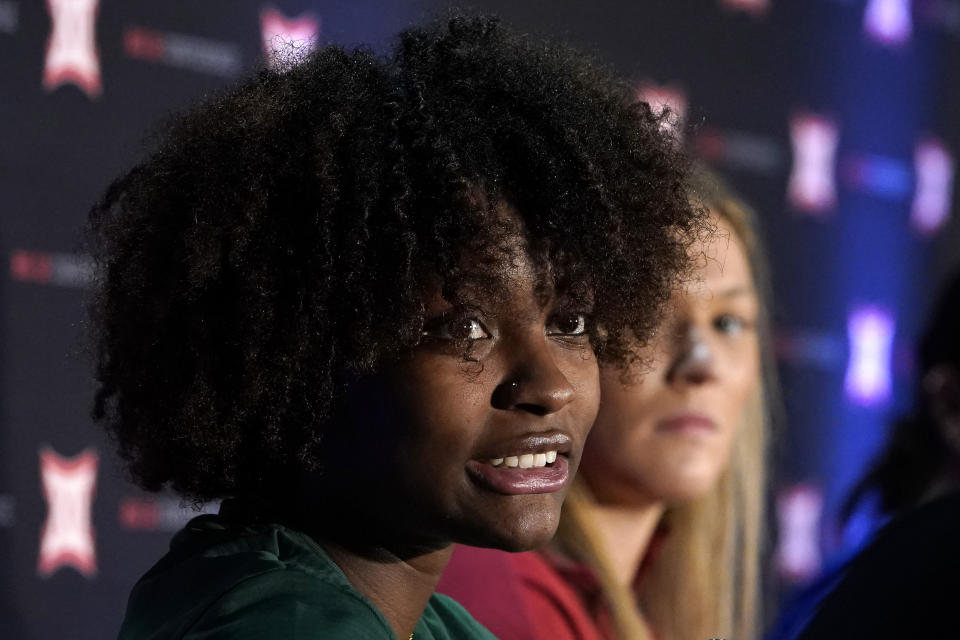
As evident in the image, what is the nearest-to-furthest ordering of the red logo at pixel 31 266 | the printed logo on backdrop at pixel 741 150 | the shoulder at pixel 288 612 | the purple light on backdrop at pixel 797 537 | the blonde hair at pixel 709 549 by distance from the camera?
the shoulder at pixel 288 612, the blonde hair at pixel 709 549, the red logo at pixel 31 266, the printed logo on backdrop at pixel 741 150, the purple light on backdrop at pixel 797 537

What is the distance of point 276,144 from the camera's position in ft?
3.67

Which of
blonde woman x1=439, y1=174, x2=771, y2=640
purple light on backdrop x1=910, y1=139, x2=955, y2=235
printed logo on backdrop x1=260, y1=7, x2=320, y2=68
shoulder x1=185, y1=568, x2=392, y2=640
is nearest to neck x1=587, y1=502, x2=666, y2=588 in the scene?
blonde woman x1=439, y1=174, x2=771, y2=640

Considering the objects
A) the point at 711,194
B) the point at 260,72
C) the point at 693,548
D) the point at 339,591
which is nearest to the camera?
the point at 339,591

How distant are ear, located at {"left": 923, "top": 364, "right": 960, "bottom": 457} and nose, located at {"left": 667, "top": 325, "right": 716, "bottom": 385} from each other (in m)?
0.61

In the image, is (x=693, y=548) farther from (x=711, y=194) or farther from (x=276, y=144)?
(x=276, y=144)

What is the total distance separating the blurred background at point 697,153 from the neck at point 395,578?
45cm

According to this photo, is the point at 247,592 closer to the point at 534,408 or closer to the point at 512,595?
the point at 534,408

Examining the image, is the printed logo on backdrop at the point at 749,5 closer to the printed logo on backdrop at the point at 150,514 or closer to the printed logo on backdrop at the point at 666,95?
the printed logo on backdrop at the point at 666,95

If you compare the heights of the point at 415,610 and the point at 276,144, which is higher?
the point at 276,144

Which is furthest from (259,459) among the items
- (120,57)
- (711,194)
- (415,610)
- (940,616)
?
(120,57)

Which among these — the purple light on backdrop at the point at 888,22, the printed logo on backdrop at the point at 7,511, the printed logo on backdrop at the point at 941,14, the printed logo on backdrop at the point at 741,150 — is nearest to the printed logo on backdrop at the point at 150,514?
the printed logo on backdrop at the point at 7,511

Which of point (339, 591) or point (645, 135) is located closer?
point (339, 591)

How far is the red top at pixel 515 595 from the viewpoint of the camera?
152cm

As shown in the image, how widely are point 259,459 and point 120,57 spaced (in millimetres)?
1096
